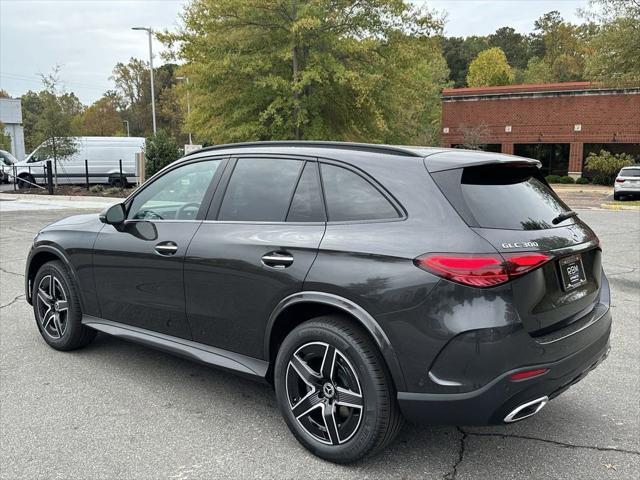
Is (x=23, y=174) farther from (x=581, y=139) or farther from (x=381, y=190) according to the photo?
(x=581, y=139)

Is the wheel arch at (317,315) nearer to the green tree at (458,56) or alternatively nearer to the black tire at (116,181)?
the black tire at (116,181)

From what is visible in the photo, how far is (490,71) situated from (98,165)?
157ft

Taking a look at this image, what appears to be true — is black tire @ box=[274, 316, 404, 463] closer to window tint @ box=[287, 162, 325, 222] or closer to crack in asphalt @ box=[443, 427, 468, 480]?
crack in asphalt @ box=[443, 427, 468, 480]

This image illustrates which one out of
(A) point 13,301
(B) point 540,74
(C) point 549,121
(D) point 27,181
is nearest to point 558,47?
(B) point 540,74

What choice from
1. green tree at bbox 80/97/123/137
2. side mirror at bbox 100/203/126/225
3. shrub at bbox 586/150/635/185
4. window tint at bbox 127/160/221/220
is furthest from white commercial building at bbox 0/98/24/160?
window tint at bbox 127/160/221/220

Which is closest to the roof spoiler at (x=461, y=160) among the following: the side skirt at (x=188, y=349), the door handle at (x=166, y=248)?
the side skirt at (x=188, y=349)

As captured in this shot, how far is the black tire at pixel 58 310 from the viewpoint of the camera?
451 centimetres

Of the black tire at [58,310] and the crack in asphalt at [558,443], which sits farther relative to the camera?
the black tire at [58,310]

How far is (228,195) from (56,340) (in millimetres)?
2235

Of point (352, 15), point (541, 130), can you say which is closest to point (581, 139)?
point (541, 130)

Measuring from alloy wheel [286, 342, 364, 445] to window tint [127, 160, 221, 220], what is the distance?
4.32ft

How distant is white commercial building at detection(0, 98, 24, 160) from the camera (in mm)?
51406

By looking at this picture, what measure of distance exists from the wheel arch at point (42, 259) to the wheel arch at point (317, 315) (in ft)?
6.59

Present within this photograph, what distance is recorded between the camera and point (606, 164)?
35.6 meters
